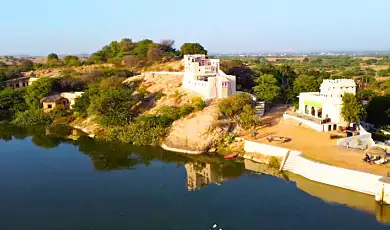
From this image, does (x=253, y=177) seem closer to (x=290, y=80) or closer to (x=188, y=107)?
(x=188, y=107)

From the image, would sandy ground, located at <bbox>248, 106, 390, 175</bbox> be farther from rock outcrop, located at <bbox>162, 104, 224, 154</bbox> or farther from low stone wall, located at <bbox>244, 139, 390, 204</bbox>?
rock outcrop, located at <bbox>162, 104, 224, 154</bbox>

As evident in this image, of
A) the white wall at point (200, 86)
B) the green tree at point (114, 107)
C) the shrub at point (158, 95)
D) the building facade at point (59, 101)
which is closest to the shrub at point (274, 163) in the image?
the white wall at point (200, 86)

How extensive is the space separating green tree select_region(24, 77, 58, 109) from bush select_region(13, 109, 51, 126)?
2185 mm

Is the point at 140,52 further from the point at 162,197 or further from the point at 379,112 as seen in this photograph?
the point at 162,197

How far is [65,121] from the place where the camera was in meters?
43.3

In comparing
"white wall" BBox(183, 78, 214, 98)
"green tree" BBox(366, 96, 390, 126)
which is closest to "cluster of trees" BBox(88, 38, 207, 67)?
"white wall" BBox(183, 78, 214, 98)

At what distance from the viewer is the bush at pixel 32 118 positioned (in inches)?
1690

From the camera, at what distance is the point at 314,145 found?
27.9 m

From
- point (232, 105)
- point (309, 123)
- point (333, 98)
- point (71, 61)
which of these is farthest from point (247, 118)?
point (71, 61)

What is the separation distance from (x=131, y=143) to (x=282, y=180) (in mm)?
14853

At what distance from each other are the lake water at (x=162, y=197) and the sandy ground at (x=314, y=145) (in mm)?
2073

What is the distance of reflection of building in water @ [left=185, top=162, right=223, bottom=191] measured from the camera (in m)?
24.2

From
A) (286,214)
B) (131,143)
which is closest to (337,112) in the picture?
(286,214)

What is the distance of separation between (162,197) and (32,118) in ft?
89.8
